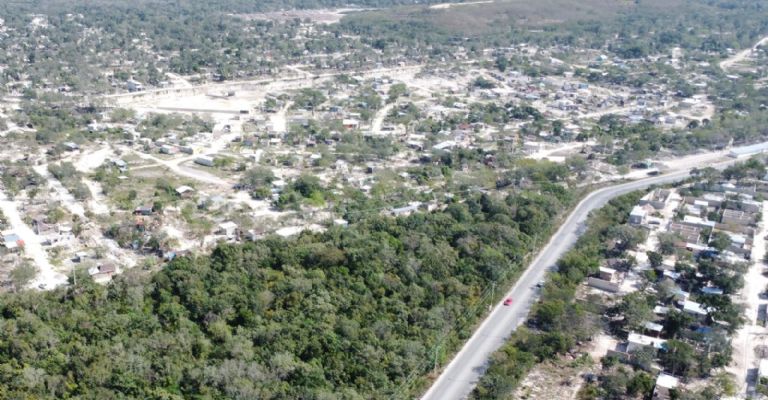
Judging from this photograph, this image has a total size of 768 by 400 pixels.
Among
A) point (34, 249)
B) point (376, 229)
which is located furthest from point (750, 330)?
point (34, 249)

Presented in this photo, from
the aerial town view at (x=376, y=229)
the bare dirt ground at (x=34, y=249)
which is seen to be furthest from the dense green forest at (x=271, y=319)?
the bare dirt ground at (x=34, y=249)

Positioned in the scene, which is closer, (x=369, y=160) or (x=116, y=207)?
(x=116, y=207)

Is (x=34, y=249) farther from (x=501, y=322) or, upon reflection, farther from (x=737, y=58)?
(x=737, y=58)

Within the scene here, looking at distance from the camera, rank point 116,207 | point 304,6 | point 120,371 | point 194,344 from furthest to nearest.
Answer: point 304,6, point 116,207, point 194,344, point 120,371

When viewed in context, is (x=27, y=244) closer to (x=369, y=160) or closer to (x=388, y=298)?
(x=388, y=298)

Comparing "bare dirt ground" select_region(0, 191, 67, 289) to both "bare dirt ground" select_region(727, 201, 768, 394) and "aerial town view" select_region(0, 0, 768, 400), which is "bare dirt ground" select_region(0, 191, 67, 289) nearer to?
"aerial town view" select_region(0, 0, 768, 400)

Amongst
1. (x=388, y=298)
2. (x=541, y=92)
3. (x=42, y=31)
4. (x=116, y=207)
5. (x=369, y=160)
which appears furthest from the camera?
(x=42, y=31)

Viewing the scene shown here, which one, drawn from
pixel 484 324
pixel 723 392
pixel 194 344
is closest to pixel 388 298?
pixel 484 324
